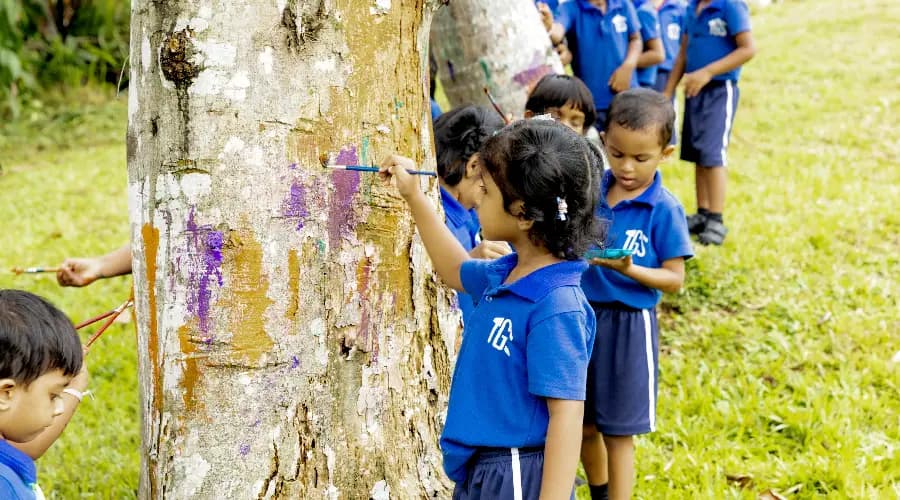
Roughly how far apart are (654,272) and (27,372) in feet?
5.69

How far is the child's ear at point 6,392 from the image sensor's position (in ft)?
5.64

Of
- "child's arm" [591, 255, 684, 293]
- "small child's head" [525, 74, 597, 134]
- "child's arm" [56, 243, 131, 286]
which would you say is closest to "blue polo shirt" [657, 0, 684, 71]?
"small child's head" [525, 74, 597, 134]

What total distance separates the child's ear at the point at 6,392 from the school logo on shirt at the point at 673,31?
5.05m

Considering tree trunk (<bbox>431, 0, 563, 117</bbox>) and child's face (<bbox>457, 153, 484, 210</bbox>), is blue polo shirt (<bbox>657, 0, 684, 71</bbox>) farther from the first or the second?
child's face (<bbox>457, 153, 484, 210</bbox>)

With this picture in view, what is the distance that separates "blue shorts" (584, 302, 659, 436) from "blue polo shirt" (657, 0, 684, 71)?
3435 millimetres

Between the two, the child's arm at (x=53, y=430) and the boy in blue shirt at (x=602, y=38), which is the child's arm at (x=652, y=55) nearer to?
the boy in blue shirt at (x=602, y=38)

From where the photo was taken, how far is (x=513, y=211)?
1947mm

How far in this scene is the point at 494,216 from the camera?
1973mm

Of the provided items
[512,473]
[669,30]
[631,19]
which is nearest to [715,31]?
[631,19]

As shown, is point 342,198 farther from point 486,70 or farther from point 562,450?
point 486,70

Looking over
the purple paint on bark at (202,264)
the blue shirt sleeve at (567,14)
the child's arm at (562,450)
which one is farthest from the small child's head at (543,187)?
the blue shirt sleeve at (567,14)

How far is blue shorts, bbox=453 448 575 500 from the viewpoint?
6.45 ft

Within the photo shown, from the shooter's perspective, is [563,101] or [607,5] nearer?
[563,101]

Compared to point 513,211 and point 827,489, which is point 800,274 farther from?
point 513,211
